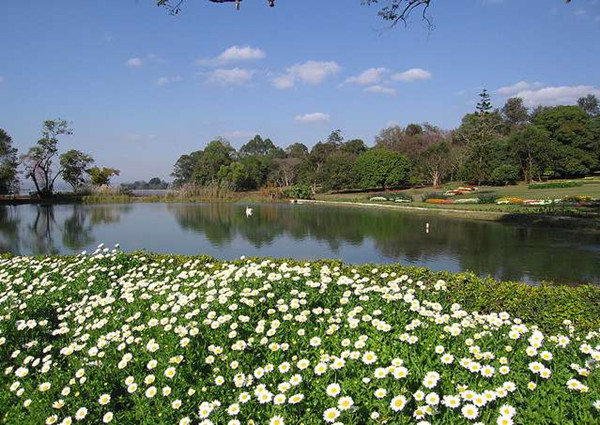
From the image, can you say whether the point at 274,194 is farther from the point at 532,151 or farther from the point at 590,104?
the point at 590,104

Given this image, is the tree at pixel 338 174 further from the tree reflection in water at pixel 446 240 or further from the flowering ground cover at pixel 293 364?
the flowering ground cover at pixel 293 364

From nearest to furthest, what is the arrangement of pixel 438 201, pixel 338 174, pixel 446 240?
pixel 446 240, pixel 438 201, pixel 338 174

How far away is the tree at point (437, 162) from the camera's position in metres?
48.2

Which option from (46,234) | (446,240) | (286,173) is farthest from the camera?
(286,173)

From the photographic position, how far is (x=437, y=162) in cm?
4809

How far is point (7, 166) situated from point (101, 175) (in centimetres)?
1222

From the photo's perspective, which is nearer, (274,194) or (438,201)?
(438,201)

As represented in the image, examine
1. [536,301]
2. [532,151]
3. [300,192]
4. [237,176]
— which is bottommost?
[536,301]

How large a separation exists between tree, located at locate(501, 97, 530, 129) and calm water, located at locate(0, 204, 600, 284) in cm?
5367

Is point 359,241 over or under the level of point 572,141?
under

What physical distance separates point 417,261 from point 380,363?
9.78 metres

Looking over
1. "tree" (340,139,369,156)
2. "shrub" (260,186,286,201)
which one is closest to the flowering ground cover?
"shrub" (260,186,286,201)

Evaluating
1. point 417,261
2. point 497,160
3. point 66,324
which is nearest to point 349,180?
point 497,160

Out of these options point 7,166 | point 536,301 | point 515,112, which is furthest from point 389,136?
point 536,301
